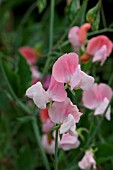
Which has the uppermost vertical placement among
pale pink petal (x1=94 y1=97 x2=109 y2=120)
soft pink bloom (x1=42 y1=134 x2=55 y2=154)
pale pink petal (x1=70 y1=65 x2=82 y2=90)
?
pale pink petal (x1=70 y1=65 x2=82 y2=90)

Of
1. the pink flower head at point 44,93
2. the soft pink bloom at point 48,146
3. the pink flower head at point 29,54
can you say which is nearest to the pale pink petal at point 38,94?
the pink flower head at point 44,93

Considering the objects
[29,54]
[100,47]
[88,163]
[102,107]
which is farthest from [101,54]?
[29,54]

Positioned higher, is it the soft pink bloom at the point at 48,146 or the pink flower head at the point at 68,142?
the pink flower head at the point at 68,142

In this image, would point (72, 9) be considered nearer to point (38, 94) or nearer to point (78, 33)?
point (78, 33)

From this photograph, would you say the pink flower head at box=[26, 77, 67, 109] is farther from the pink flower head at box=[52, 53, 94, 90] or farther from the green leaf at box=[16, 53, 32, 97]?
the green leaf at box=[16, 53, 32, 97]

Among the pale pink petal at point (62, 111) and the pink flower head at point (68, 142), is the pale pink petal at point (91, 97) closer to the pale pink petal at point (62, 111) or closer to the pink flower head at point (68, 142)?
the pink flower head at point (68, 142)

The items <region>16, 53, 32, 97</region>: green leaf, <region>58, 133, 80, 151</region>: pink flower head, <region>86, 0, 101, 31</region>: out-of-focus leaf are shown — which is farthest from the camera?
<region>16, 53, 32, 97</region>: green leaf

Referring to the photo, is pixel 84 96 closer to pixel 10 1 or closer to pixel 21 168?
pixel 21 168

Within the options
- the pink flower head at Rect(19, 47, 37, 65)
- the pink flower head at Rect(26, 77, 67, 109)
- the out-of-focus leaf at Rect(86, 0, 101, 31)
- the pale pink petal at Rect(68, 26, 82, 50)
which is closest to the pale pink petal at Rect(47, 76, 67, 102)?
the pink flower head at Rect(26, 77, 67, 109)

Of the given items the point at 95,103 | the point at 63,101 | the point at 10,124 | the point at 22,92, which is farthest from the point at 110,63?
the point at 63,101
